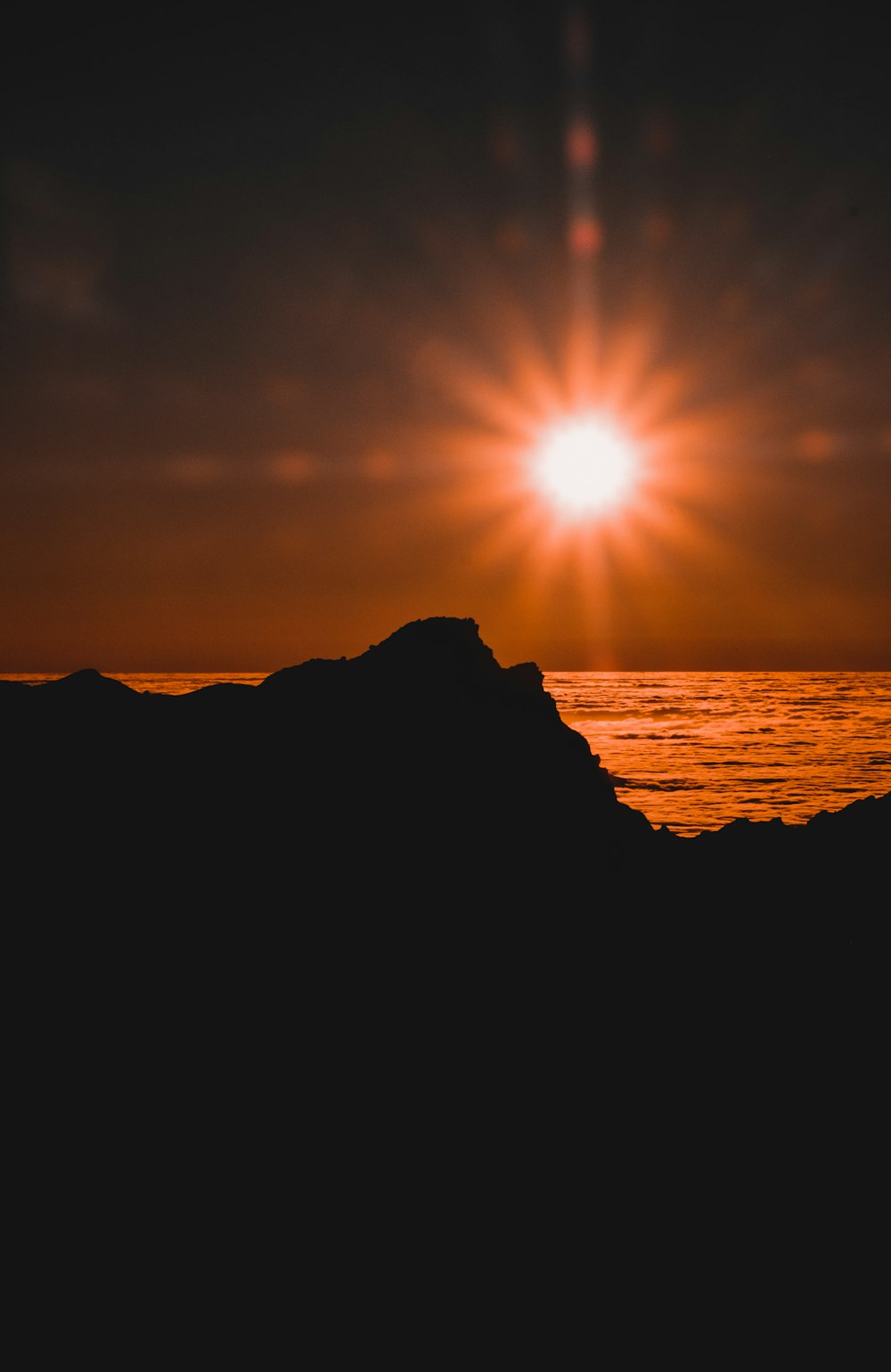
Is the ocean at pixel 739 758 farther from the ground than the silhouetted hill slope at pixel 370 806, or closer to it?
closer to it

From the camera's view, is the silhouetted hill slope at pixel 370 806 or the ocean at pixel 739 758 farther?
the ocean at pixel 739 758

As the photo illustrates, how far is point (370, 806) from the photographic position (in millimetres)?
8844

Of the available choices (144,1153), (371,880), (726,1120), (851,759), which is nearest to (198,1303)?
(144,1153)

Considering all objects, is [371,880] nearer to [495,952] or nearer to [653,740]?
[495,952]

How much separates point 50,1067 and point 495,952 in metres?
4.18

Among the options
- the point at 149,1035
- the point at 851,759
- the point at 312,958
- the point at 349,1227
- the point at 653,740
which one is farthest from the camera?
the point at 653,740

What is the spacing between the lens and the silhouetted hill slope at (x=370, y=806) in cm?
826

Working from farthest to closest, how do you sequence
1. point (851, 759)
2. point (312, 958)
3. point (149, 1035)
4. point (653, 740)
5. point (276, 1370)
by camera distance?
point (653, 740), point (851, 759), point (312, 958), point (149, 1035), point (276, 1370)

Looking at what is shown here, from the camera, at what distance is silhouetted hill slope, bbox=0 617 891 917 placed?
27.1 feet

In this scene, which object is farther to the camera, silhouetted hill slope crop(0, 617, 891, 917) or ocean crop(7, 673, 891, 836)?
ocean crop(7, 673, 891, 836)

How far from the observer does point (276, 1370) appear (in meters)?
5.97

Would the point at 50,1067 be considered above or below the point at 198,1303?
above

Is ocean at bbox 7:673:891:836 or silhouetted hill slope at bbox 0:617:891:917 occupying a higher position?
silhouetted hill slope at bbox 0:617:891:917

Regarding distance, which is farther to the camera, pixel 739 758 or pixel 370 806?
pixel 739 758
